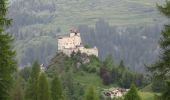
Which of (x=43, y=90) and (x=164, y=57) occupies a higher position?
(x=164, y=57)

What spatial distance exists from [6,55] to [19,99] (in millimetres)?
45520

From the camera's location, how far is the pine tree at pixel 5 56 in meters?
33.6

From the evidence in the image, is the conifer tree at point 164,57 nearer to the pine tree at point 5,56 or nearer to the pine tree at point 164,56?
the pine tree at point 164,56

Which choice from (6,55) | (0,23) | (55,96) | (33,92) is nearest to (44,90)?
(33,92)

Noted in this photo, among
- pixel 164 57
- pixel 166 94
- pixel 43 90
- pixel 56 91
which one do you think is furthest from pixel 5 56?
pixel 56 91

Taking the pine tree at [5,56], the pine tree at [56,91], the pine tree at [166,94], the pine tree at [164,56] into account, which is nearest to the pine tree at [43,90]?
the pine tree at [56,91]

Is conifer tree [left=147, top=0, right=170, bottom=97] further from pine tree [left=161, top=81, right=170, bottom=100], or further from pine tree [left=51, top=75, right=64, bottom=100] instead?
pine tree [left=51, top=75, right=64, bottom=100]

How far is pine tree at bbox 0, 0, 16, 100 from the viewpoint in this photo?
33578 millimetres

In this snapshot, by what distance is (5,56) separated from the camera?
38.1 m

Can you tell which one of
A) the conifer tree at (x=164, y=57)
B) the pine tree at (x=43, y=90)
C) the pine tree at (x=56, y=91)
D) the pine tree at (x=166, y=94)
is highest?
the conifer tree at (x=164, y=57)

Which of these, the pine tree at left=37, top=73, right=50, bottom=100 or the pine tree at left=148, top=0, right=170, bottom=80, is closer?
the pine tree at left=148, top=0, right=170, bottom=80

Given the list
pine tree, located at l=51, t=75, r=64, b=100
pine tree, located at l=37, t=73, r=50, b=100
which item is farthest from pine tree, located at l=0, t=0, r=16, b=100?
pine tree, located at l=51, t=75, r=64, b=100

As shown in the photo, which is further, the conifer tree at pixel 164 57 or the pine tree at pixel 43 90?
the pine tree at pixel 43 90

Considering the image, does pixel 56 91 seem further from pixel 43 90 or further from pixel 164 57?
pixel 164 57
